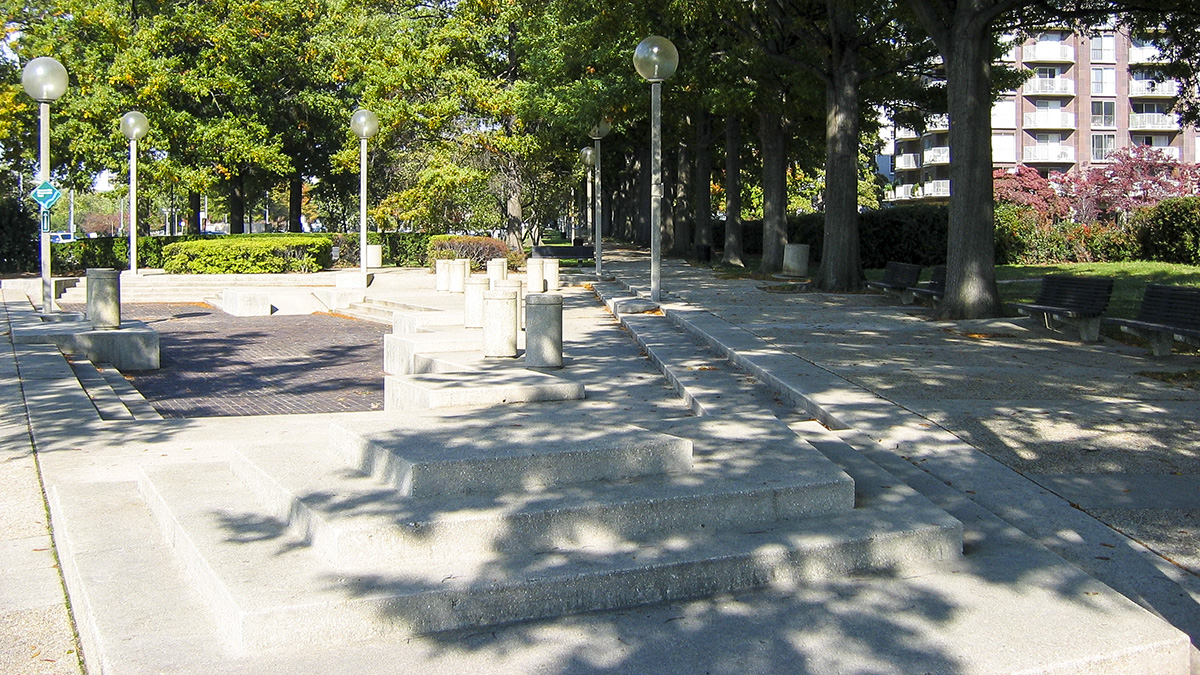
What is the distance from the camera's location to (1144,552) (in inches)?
219

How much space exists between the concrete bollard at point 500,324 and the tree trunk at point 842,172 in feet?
39.5

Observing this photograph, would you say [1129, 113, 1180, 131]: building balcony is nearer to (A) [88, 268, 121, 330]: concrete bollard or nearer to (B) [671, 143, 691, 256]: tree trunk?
(B) [671, 143, 691, 256]: tree trunk

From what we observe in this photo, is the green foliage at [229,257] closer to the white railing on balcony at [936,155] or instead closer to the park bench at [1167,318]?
the park bench at [1167,318]

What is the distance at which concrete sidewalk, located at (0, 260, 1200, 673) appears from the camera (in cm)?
424

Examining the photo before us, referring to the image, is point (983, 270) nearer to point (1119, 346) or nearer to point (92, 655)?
point (1119, 346)

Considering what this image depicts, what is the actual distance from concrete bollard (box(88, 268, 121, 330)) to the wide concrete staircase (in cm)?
905

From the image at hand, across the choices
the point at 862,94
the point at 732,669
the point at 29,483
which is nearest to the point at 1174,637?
the point at 732,669

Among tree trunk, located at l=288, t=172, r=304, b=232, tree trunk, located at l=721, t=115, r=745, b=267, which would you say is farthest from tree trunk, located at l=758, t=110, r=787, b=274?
tree trunk, located at l=288, t=172, r=304, b=232

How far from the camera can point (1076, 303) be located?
549 inches

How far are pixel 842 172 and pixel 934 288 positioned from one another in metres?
4.14

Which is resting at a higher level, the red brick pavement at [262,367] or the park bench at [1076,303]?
the park bench at [1076,303]

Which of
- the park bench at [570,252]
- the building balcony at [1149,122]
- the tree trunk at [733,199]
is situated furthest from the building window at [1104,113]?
the park bench at [570,252]

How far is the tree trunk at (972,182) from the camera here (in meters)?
16.0

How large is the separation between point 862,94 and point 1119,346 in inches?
601
